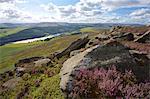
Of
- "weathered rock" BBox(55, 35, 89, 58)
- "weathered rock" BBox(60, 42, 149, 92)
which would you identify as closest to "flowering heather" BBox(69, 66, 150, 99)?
"weathered rock" BBox(60, 42, 149, 92)

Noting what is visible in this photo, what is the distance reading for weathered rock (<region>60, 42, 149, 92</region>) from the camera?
15.9 m

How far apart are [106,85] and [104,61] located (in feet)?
8.04

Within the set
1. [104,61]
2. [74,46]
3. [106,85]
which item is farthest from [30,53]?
[106,85]

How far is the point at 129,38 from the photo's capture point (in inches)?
1113

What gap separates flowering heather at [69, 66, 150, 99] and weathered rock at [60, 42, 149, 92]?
0.46m

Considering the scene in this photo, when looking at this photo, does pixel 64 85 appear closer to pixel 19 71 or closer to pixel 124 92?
pixel 124 92

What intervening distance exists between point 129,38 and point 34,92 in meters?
14.2

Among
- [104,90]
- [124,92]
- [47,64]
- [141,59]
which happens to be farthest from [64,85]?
[47,64]

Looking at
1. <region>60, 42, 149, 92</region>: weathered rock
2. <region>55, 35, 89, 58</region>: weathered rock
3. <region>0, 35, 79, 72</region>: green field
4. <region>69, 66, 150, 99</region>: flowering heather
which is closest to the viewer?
<region>69, 66, 150, 99</region>: flowering heather

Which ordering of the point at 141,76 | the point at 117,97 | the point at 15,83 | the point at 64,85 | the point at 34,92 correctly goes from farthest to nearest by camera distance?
the point at 15,83, the point at 34,92, the point at 141,76, the point at 64,85, the point at 117,97

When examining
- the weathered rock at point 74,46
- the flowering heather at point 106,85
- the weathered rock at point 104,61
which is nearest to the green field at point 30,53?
the weathered rock at point 74,46

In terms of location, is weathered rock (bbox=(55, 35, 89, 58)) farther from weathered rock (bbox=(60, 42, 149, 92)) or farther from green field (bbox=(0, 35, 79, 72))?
green field (bbox=(0, 35, 79, 72))

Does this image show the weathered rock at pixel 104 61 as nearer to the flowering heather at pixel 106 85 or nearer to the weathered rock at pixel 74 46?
the flowering heather at pixel 106 85

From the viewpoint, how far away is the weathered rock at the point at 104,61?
1591 centimetres
